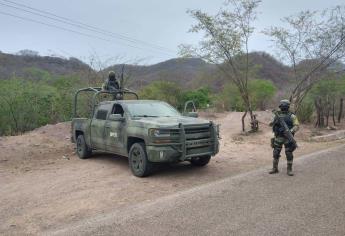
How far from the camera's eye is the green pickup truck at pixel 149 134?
29.6ft

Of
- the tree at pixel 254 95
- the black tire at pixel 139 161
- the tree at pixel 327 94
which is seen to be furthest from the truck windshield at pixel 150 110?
the tree at pixel 254 95

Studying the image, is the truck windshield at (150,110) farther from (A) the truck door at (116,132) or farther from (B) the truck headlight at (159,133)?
(B) the truck headlight at (159,133)

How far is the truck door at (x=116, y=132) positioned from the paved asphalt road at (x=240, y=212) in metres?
2.72

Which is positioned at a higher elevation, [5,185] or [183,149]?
[183,149]

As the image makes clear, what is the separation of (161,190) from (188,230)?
260 centimetres

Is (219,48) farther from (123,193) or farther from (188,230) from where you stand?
(188,230)

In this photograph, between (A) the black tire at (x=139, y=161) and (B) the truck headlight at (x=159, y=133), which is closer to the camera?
(B) the truck headlight at (x=159, y=133)

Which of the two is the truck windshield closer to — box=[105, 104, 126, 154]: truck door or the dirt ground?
box=[105, 104, 126, 154]: truck door

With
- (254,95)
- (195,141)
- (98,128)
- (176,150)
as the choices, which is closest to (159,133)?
(176,150)

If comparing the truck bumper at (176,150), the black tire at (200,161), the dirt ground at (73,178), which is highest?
the truck bumper at (176,150)

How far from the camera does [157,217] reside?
6.27m

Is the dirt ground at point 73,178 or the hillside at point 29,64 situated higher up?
the hillside at point 29,64

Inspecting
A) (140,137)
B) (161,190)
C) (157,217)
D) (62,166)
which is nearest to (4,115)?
(62,166)

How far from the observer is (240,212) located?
20.9ft
